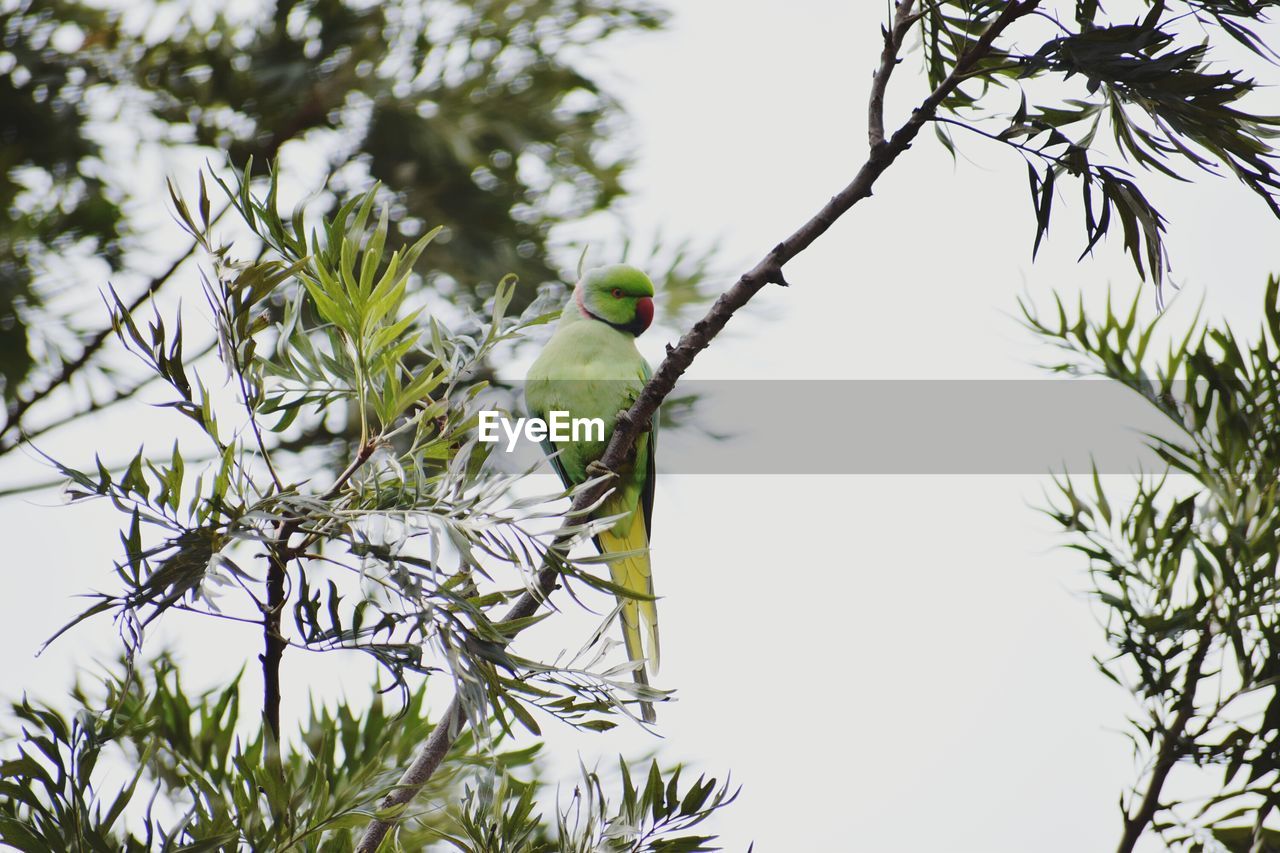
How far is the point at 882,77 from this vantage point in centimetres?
91

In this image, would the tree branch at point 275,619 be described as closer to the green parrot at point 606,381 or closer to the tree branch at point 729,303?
the tree branch at point 729,303

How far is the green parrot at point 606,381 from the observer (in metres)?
1.67

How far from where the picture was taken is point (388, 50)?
2762 millimetres

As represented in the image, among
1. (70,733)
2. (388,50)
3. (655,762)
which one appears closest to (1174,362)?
(655,762)

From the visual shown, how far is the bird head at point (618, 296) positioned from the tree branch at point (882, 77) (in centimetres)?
91

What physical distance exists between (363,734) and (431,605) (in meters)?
0.66

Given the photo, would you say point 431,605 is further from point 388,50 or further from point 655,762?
point 388,50

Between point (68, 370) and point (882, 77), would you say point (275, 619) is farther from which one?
point (68, 370)

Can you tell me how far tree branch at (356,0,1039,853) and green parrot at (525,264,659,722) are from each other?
58 cm

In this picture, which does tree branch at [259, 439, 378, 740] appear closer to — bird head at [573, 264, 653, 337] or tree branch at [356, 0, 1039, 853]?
tree branch at [356, 0, 1039, 853]

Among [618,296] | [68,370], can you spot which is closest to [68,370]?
[68,370]

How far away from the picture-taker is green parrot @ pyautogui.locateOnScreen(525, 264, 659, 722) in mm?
1665

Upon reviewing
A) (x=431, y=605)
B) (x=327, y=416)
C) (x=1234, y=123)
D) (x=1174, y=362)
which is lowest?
(x=327, y=416)

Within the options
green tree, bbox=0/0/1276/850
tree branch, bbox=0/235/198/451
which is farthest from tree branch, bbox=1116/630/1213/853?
tree branch, bbox=0/235/198/451
